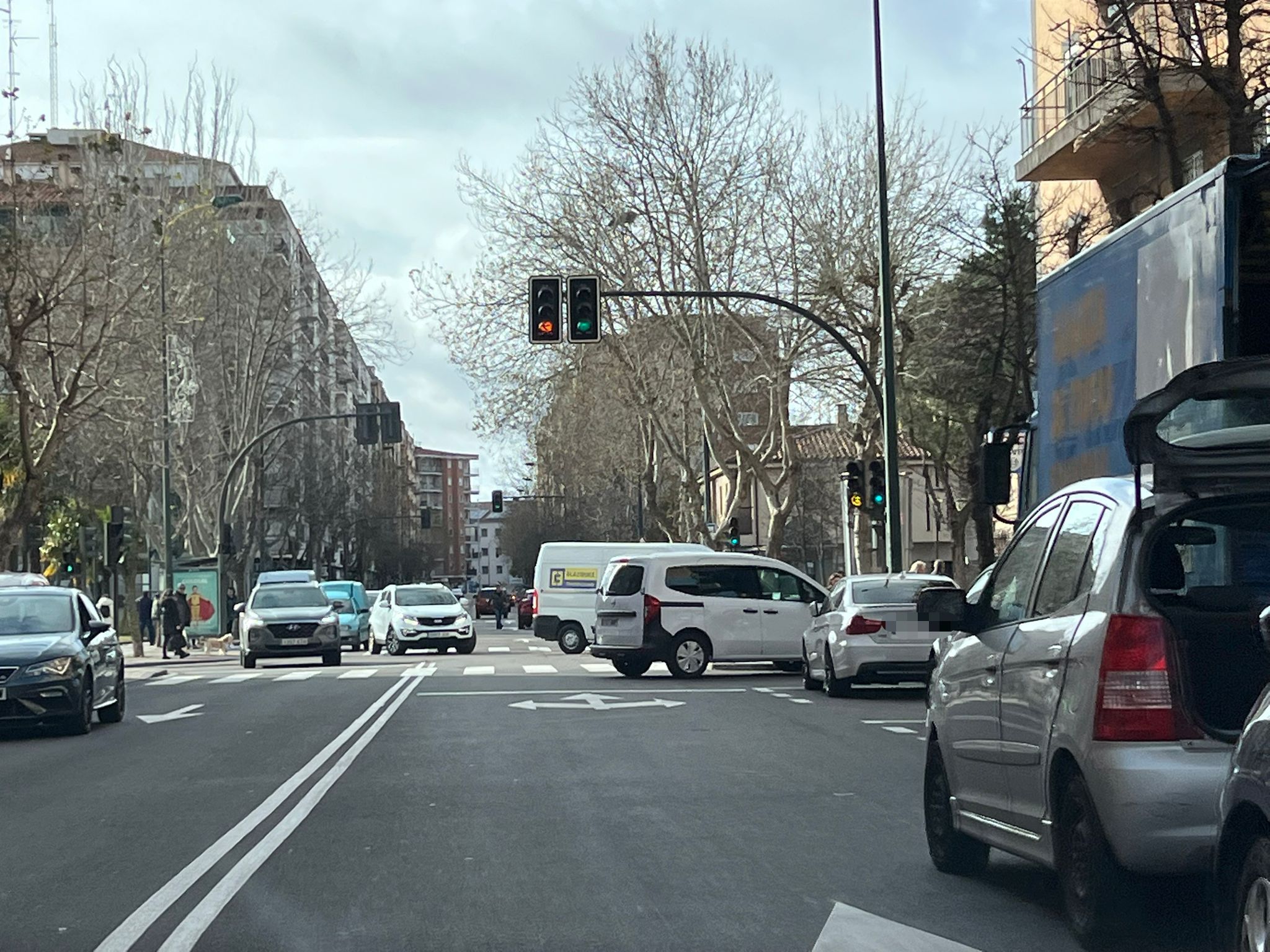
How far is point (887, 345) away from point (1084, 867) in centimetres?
2101

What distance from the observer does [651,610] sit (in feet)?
85.9

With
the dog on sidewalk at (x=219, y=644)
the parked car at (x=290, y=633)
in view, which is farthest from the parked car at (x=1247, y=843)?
the dog on sidewalk at (x=219, y=644)

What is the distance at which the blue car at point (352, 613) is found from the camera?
46906 mm

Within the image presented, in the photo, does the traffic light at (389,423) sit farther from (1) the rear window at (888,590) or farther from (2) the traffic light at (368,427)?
(1) the rear window at (888,590)

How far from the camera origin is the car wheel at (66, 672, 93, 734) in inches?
693

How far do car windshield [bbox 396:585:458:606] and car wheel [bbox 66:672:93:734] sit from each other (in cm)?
2287

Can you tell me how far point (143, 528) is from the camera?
62281 millimetres

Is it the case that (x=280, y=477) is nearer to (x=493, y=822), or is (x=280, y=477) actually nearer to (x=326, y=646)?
(x=326, y=646)

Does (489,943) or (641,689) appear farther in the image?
(641,689)

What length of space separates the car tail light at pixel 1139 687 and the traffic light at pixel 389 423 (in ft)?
131

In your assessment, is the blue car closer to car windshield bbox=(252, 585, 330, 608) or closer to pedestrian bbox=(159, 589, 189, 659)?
pedestrian bbox=(159, 589, 189, 659)

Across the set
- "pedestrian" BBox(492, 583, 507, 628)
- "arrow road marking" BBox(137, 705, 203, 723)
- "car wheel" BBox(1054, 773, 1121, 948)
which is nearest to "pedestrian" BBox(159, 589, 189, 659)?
"arrow road marking" BBox(137, 705, 203, 723)

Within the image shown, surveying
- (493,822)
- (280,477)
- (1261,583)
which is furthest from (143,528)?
(1261,583)

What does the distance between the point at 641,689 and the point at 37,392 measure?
26526 mm
